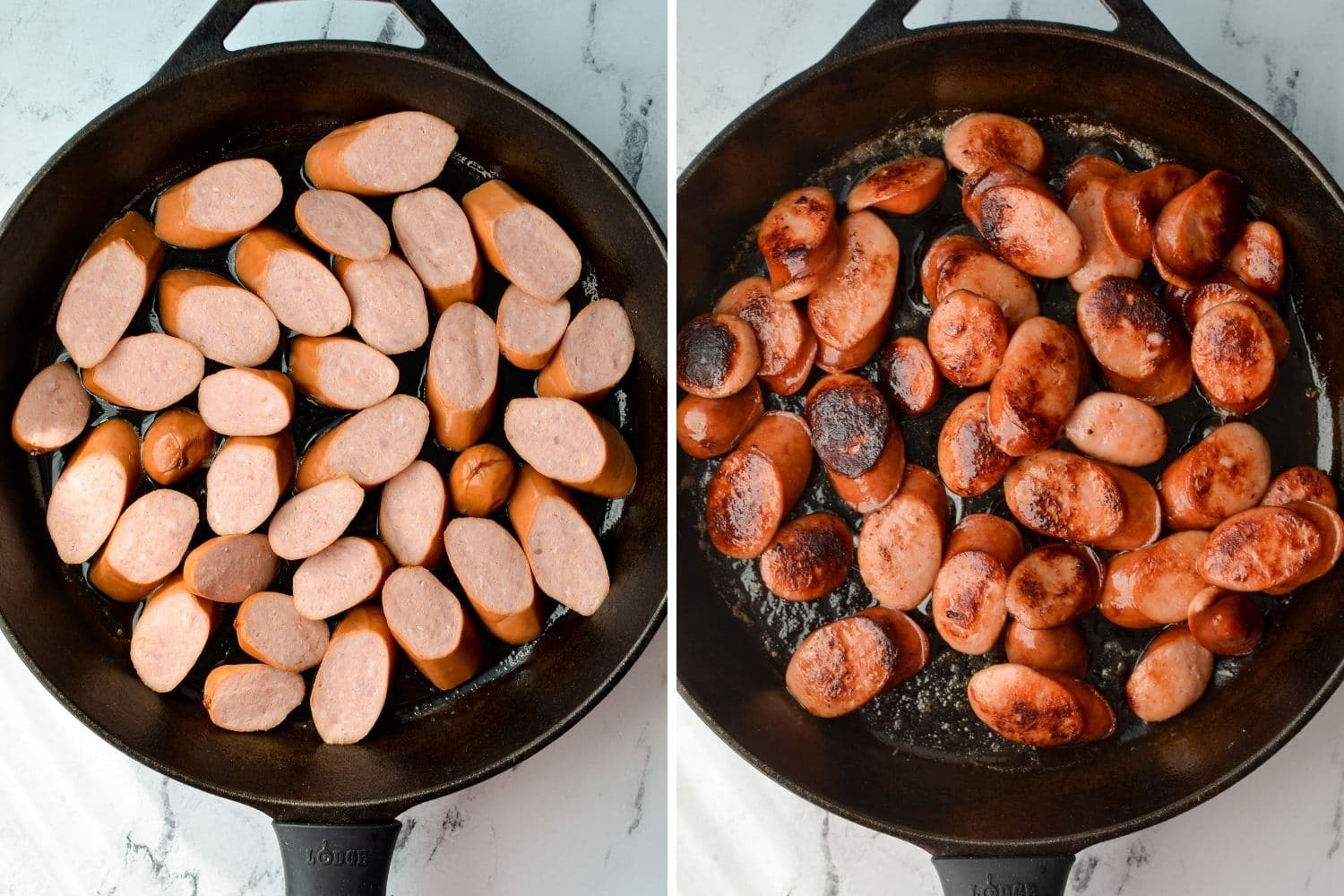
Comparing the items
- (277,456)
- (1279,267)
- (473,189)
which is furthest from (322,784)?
(1279,267)

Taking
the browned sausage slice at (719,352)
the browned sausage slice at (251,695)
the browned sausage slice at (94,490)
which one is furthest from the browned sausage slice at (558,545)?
the browned sausage slice at (719,352)

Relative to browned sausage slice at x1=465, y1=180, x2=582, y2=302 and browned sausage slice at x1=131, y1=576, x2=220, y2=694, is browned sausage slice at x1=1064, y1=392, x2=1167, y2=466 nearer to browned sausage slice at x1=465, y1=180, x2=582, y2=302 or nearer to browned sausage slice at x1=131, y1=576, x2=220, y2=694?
browned sausage slice at x1=465, y1=180, x2=582, y2=302

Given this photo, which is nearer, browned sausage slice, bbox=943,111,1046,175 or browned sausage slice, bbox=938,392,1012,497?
browned sausage slice, bbox=938,392,1012,497

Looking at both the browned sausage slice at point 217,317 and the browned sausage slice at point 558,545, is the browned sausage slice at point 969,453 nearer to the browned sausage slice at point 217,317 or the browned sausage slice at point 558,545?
the browned sausage slice at point 558,545

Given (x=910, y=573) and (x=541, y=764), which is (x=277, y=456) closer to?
(x=541, y=764)

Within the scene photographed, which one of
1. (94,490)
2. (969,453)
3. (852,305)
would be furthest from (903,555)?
(94,490)

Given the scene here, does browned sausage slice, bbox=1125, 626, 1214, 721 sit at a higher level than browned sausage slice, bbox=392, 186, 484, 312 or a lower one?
higher

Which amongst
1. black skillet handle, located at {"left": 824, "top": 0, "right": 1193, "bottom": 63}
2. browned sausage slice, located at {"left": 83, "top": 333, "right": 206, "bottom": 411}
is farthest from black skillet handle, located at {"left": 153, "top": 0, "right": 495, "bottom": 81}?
black skillet handle, located at {"left": 824, "top": 0, "right": 1193, "bottom": 63}
